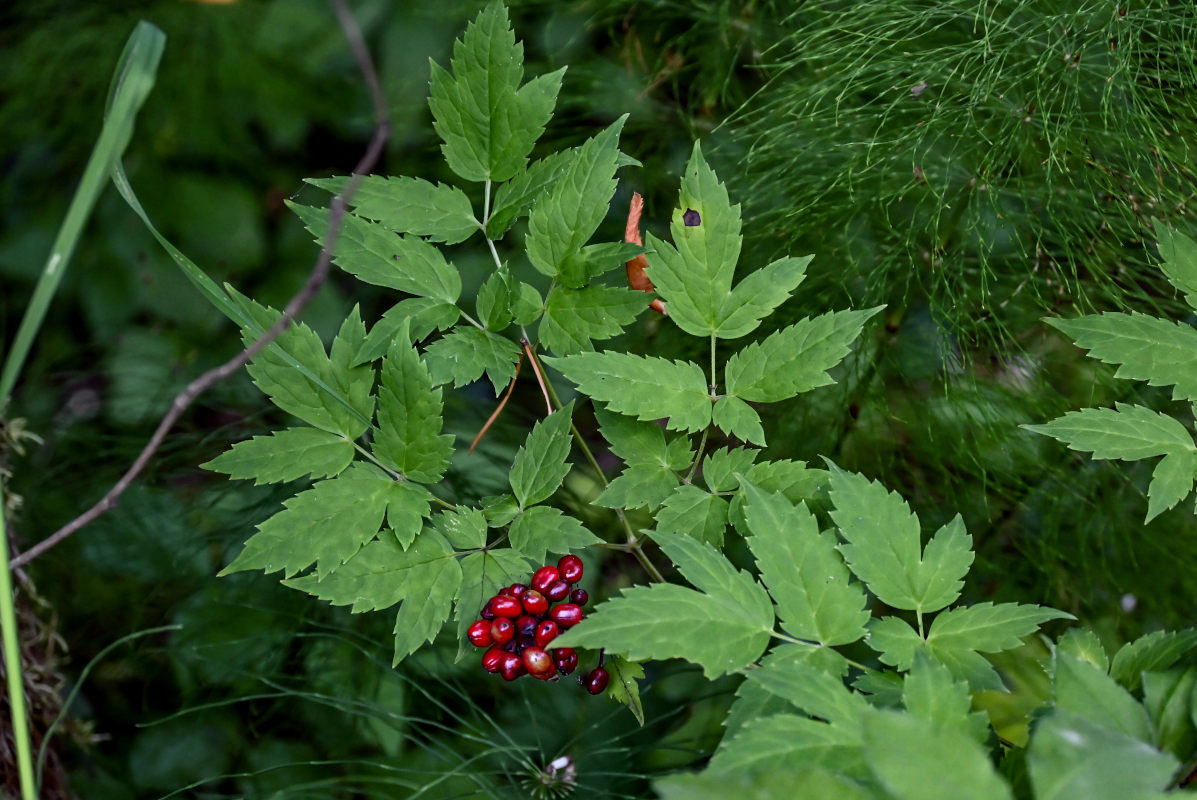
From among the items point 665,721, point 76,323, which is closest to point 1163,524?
point 665,721

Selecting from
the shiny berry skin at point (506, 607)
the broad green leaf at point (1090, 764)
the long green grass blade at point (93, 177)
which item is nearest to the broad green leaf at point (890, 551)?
the broad green leaf at point (1090, 764)

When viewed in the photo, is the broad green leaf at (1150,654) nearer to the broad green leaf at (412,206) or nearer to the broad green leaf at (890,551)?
the broad green leaf at (890,551)

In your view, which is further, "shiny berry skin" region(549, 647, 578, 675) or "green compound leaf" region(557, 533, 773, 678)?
"shiny berry skin" region(549, 647, 578, 675)

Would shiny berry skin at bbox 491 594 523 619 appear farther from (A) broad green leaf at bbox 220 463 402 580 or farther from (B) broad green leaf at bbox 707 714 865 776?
(B) broad green leaf at bbox 707 714 865 776

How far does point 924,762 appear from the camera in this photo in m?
0.55

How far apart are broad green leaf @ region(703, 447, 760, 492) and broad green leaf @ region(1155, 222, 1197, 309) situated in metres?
0.50

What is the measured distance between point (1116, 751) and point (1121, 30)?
92cm

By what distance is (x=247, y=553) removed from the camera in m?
0.83

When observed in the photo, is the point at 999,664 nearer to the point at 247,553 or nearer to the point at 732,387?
the point at 732,387

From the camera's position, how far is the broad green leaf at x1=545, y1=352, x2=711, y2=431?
86 cm

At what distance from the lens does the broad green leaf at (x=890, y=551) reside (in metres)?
0.80

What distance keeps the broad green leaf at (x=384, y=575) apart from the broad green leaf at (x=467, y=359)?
173 millimetres

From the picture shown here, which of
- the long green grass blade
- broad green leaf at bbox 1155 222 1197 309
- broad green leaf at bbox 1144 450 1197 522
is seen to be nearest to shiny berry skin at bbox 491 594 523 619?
the long green grass blade

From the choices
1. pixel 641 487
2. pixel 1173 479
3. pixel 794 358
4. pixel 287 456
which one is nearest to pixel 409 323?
pixel 287 456
